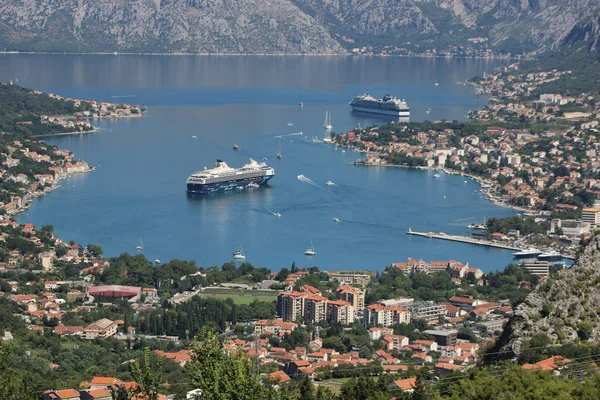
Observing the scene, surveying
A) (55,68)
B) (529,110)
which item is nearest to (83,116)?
(529,110)

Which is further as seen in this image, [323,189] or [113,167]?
[113,167]

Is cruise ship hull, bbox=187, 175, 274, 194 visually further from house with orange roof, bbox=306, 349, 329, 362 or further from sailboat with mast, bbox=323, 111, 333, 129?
house with orange roof, bbox=306, 349, 329, 362

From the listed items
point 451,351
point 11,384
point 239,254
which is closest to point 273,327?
point 451,351

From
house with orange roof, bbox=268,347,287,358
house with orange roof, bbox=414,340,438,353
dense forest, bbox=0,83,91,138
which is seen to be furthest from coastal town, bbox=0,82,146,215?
house with orange roof, bbox=414,340,438,353

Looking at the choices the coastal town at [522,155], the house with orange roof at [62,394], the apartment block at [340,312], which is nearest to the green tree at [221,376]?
the house with orange roof at [62,394]

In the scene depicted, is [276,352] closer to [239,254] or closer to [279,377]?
[279,377]

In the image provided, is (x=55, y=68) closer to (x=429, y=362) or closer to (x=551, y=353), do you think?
(x=429, y=362)
